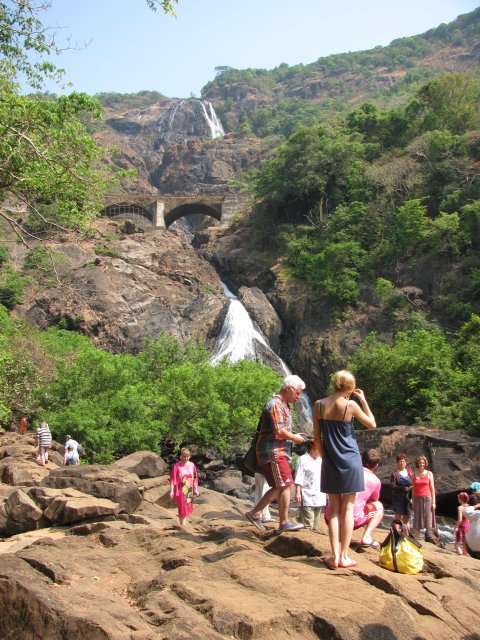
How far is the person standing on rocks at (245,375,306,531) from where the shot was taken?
6953mm

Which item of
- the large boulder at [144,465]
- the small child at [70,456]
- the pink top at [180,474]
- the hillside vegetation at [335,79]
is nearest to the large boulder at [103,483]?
the pink top at [180,474]

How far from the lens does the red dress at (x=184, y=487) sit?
9.90 m

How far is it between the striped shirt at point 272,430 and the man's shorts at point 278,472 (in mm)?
52

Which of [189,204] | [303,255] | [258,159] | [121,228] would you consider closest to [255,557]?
[303,255]

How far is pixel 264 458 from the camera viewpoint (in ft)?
23.1

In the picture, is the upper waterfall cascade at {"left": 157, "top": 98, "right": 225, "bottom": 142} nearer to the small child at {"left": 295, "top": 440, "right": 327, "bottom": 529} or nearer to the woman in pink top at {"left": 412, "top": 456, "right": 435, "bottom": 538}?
the woman in pink top at {"left": 412, "top": 456, "right": 435, "bottom": 538}

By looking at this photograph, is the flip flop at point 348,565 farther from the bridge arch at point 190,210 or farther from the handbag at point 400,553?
the bridge arch at point 190,210

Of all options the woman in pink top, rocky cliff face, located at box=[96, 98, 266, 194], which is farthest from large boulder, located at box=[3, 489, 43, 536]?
rocky cliff face, located at box=[96, 98, 266, 194]

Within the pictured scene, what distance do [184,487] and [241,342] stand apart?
2620 cm

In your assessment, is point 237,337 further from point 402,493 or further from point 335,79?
point 335,79

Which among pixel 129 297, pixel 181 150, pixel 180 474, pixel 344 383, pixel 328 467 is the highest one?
pixel 181 150

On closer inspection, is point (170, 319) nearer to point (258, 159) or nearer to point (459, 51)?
point (258, 159)

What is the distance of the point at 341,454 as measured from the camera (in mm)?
5949

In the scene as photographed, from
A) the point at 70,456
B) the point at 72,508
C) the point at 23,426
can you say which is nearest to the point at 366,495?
the point at 72,508
